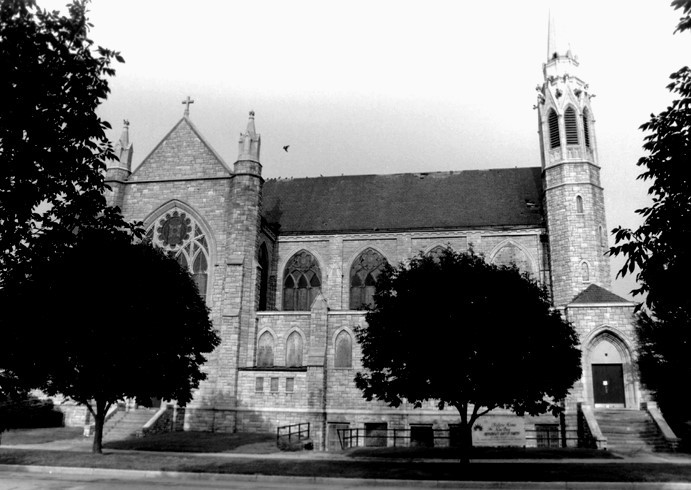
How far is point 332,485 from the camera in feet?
53.8

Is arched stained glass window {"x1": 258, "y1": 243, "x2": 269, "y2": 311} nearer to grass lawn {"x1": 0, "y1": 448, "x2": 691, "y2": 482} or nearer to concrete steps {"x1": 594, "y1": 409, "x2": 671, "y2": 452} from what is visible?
grass lawn {"x1": 0, "y1": 448, "x2": 691, "y2": 482}

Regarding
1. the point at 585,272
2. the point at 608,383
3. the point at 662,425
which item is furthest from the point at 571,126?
the point at 662,425

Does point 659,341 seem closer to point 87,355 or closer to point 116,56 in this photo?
point 87,355

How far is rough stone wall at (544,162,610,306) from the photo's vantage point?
34.9m

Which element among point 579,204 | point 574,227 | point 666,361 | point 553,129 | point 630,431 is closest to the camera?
point 630,431

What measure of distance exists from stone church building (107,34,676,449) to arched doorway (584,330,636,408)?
0.21 feet

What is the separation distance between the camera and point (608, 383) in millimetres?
30219

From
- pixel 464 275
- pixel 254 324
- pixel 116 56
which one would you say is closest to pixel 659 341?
pixel 464 275

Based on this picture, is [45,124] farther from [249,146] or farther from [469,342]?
[249,146]

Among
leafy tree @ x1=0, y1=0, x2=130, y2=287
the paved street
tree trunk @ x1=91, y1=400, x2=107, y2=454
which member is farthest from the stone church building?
leafy tree @ x1=0, y1=0, x2=130, y2=287

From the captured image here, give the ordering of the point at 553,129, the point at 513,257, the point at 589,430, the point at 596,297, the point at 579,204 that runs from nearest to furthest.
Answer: the point at 589,430 → the point at 596,297 → the point at 579,204 → the point at 513,257 → the point at 553,129

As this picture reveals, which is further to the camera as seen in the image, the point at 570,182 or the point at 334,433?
the point at 570,182

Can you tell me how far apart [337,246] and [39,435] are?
19.7 metres

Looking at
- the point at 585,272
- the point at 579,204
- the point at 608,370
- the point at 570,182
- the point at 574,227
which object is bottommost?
the point at 608,370
